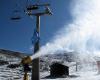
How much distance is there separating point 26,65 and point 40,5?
1311 cm

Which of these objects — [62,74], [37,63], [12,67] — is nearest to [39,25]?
[37,63]

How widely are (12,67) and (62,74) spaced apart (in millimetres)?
28743

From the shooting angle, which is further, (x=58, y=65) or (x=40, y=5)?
(x=58, y=65)

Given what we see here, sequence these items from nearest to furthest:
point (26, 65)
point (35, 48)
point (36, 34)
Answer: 1. point (26, 65)
2. point (36, 34)
3. point (35, 48)

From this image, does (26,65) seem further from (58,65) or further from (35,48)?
(58,65)

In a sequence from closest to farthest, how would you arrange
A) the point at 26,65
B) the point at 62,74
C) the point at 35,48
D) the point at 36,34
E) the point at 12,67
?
the point at 26,65
the point at 36,34
the point at 35,48
the point at 62,74
the point at 12,67

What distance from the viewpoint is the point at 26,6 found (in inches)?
1200

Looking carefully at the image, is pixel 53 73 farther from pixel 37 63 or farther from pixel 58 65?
pixel 37 63

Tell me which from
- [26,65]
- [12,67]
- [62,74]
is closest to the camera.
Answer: [26,65]

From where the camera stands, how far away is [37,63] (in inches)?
1182

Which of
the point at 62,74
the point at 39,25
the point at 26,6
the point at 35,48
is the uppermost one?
the point at 26,6

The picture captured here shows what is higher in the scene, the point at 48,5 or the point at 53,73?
the point at 48,5

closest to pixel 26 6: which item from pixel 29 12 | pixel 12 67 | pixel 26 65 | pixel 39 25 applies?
pixel 29 12

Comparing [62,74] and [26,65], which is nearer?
[26,65]
